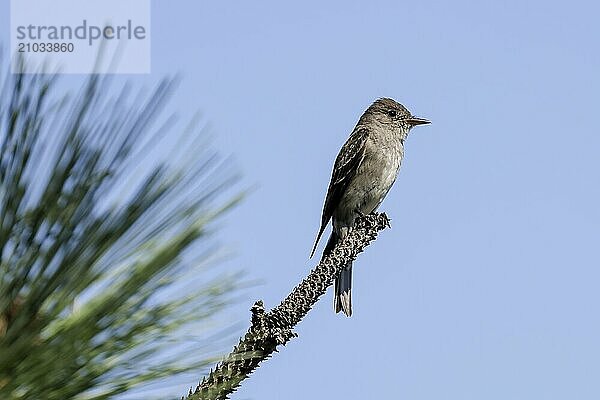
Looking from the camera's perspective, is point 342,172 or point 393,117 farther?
point 393,117

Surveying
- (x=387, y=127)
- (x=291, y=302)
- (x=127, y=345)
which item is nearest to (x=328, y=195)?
(x=387, y=127)

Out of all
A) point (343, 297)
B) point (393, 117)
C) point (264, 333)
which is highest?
point (393, 117)

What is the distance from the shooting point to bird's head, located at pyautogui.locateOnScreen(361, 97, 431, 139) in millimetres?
10109

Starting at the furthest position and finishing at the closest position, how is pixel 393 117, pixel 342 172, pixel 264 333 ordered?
pixel 393 117 → pixel 342 172 → pixel 264 333

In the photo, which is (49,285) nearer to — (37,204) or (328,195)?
(37,204)

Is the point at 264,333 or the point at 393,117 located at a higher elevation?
the point at 393,117

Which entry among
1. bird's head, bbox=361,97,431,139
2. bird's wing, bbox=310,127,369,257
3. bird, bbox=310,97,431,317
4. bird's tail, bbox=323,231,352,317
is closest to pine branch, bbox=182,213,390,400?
bird's tail, bbox=323,231,352,317

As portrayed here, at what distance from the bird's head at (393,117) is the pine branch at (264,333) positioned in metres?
6.65

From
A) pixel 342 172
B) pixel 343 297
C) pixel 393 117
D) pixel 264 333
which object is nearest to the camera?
pixel 264 333

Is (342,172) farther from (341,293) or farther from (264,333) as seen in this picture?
(264,333)

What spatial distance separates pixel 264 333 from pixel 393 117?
25.2ft

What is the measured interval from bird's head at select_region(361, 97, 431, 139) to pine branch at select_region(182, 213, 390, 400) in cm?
665

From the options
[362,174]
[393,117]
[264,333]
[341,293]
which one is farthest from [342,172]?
[264,333]

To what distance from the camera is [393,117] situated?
10.2 metres
